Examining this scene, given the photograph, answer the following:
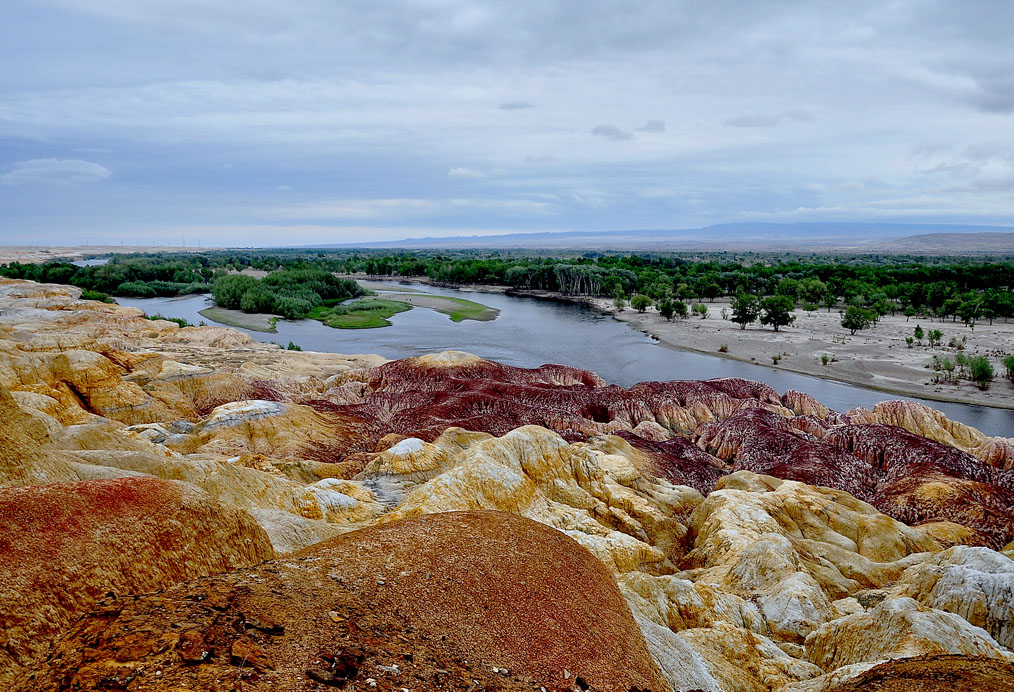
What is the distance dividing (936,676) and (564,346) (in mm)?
71188

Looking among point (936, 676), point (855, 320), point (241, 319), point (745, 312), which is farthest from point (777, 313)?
point (936, 676)

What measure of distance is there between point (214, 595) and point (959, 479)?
2973cm

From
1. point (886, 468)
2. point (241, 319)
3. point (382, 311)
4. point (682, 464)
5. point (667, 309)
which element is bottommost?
point (886, 468)

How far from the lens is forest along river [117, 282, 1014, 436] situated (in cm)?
5634

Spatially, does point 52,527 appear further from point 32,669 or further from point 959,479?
point 959,479

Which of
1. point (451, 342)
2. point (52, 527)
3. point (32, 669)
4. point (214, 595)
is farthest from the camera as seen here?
point (451, 342)

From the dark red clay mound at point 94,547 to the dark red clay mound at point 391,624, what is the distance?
0.80 m

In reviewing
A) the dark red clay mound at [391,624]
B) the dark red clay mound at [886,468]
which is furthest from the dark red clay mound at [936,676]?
the dark red clay mound at [886,468]

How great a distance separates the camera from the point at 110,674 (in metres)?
5.43

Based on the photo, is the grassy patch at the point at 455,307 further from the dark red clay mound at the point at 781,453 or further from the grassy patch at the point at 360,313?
the dark red clay mound at the point at 781,453

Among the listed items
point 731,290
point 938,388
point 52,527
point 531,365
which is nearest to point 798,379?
point 938,388

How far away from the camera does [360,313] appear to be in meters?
102

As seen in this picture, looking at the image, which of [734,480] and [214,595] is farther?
[734,480]

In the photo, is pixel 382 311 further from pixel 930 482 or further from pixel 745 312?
pixel 930 482
